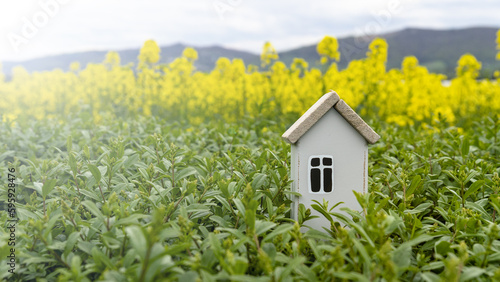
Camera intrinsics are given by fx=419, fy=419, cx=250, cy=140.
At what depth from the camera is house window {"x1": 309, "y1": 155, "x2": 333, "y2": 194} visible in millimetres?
1775

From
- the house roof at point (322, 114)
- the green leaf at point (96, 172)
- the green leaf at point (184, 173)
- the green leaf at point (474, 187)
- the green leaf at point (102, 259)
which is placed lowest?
the green leaf at point (102, 259)

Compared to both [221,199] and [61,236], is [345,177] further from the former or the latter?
[61,236]

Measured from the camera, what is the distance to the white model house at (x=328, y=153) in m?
1.74

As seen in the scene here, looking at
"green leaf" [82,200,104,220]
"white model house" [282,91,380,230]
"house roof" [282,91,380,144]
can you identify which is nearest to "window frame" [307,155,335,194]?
"white model house" [282,91,380,230]

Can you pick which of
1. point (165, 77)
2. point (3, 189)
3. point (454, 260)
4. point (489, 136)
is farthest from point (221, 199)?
point (165, 77)

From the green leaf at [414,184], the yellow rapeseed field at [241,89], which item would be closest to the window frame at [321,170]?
the green leaf at [414,184]

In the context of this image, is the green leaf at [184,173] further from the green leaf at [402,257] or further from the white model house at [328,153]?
the green leaf at [402,257]

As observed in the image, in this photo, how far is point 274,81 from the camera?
7195 millimetres

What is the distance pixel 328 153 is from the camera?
1783 millimetres

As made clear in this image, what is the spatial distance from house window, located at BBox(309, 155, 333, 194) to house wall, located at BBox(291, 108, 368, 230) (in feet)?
0.06

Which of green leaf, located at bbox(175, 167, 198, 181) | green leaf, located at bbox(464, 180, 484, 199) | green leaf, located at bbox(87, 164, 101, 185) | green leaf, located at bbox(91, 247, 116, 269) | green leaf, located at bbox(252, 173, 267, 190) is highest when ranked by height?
green leaf, located at bbox(87, 164, 101, 185)

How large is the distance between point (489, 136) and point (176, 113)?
4394mm

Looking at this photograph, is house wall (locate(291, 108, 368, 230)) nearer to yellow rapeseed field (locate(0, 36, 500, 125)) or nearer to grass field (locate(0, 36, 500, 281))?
grass field (locate(0, 36, 500, 281))

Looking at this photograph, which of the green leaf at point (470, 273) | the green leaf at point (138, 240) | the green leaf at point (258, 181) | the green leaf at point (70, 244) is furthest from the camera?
the green leaf at point (258, 181)
